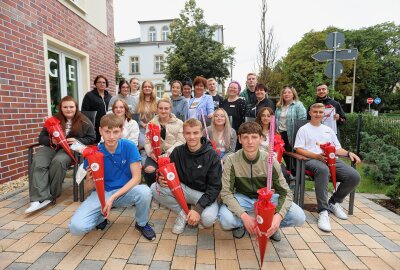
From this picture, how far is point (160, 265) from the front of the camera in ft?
7.32

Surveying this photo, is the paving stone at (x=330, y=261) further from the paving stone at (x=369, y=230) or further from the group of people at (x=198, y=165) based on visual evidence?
the paving stone at (x=369, y=230)

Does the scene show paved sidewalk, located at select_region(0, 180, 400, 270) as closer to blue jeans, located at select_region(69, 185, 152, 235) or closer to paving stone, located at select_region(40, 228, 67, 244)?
paving stone, located at select_region(40, 228, 67, 244)

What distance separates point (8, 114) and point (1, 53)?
0.90m

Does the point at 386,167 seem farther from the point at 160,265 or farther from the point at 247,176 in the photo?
the point at 160,265

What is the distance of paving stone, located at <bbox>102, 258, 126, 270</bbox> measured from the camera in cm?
219

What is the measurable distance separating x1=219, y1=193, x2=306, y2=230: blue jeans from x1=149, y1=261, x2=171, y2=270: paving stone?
2.04 feet

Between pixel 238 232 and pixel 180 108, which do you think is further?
pixel 180 108

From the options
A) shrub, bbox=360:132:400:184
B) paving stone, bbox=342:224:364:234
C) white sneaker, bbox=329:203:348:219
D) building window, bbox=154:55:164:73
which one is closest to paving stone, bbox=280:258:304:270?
paving stone, bbox=342:224:364:234

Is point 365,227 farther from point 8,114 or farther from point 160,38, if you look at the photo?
point 160,38

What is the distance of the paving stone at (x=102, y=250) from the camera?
Answer: 2.34m

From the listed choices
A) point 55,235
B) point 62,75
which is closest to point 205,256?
point 55,235

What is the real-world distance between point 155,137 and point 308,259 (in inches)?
84.8

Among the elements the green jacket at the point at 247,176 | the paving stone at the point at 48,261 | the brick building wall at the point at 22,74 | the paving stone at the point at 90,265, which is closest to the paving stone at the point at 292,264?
the green jacket at the point at 247,176

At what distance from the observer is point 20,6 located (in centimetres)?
438
